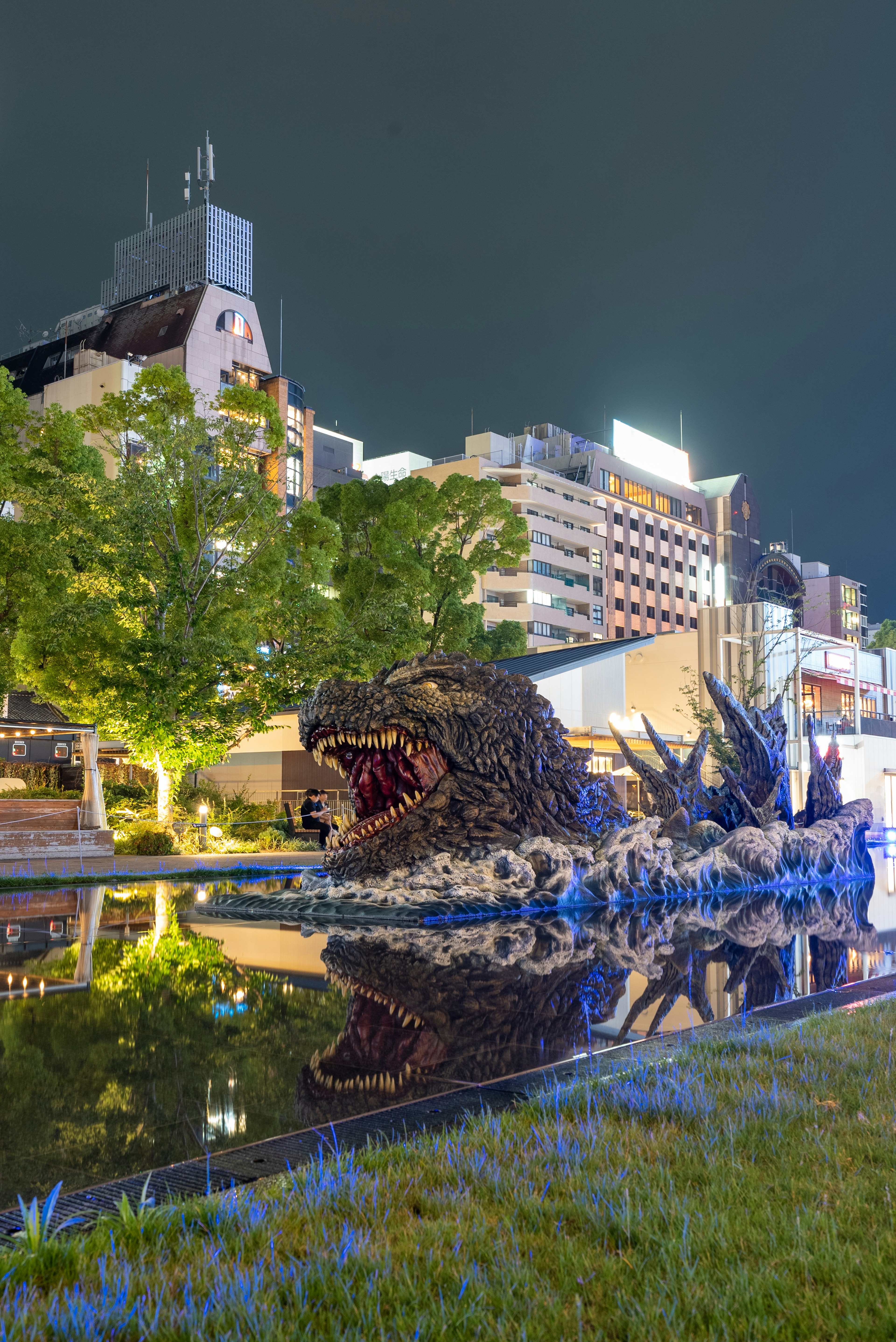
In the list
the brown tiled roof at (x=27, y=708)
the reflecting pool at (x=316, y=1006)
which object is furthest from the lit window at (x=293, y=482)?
the reflecting pool at (x=316, y=1006)

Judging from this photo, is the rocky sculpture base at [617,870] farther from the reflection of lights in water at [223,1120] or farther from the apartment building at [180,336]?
the apartment building at [180,336]

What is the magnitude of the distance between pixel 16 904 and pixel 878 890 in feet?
37.4

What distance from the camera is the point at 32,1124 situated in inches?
157

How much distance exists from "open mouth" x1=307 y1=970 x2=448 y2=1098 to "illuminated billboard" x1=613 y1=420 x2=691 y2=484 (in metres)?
78.7

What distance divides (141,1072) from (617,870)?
7589 mm

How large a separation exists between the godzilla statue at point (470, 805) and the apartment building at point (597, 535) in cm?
4460

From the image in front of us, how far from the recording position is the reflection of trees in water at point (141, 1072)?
369cm

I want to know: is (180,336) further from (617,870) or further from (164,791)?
(617,870)

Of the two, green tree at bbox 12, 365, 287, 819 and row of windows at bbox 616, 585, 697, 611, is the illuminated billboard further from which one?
green tree at bbox 12, 365, 287, 819

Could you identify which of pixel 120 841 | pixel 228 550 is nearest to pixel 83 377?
pixel 228 550

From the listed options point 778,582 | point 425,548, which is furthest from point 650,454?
point 425,548

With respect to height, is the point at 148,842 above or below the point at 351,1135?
above

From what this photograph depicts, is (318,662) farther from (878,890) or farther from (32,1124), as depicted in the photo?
(32,1124)

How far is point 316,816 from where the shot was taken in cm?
1797
